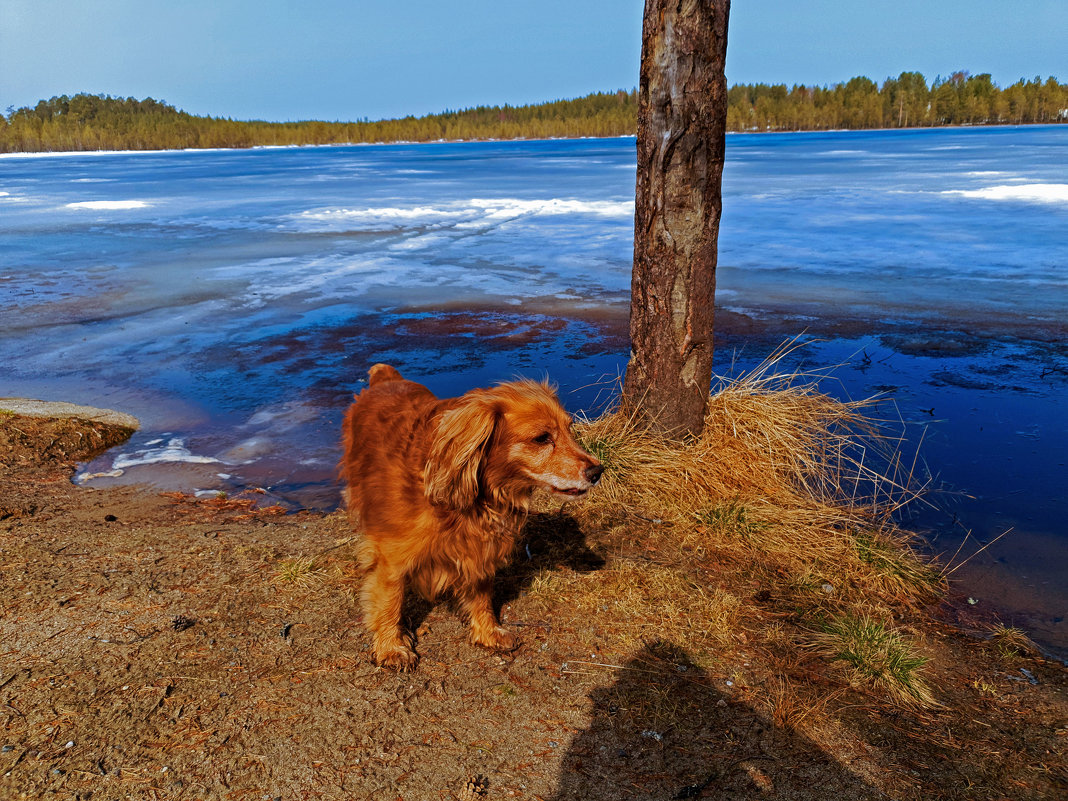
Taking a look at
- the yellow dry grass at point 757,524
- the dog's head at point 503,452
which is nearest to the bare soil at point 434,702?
the yellow dry grass at point 757,524

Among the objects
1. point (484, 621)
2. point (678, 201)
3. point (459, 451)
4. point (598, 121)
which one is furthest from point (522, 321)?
point (598, 121)

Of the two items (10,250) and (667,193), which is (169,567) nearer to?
(667,193)

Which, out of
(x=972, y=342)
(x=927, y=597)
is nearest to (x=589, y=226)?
(x=972, y=342)

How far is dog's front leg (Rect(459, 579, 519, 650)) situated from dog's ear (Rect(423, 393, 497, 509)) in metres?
0.60

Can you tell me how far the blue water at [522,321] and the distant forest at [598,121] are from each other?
125 m

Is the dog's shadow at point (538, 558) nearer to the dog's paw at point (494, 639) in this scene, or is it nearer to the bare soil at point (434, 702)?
the bare soil at point (434, 702)

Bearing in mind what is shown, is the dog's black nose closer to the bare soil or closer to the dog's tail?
the bare soil

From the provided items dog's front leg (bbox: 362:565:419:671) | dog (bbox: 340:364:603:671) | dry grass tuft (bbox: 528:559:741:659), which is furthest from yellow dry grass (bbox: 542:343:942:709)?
dog's front leg (bbox: 362:565:419:671)

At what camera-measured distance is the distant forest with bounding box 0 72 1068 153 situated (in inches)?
5098

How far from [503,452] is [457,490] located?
255 mm

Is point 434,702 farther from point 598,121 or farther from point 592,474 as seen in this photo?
point 598,121

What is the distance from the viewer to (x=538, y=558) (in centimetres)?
435

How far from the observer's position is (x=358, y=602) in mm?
3816

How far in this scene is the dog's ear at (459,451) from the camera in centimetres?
307
